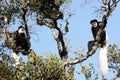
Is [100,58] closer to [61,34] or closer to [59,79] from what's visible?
[61,34]

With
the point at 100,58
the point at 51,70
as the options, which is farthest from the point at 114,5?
the point at 51,70

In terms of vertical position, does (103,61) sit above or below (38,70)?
below

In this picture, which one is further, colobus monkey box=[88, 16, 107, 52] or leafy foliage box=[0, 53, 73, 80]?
colobus monkey box=[88, 16, 107, 52]

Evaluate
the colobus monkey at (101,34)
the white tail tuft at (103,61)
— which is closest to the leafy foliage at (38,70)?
the colobus monkey at (101,34)

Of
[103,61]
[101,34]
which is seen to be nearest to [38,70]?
[101,34]

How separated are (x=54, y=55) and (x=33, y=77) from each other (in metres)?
0.69

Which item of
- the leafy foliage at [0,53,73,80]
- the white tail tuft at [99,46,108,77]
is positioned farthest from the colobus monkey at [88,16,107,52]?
the leafy foliage at [0,53,73,80]

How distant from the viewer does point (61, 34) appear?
1216 centimetres

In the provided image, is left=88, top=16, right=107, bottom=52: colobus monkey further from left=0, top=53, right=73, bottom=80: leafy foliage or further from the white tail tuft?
left=0, top=53, right=73, bottom=80: leafy foliage

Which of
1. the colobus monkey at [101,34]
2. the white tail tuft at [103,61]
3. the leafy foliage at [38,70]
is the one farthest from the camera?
the white tail tuft at [103,61]

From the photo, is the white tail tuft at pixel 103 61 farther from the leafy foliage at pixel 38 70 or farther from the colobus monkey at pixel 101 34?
the leafy foliage at pixel 38 70

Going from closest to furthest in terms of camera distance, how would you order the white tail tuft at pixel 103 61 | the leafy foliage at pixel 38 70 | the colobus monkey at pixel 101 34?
the leafy foliage at pixel 38 70, the colobus monkey at pixel 101 34, the white tail tuft at pixel 103 61

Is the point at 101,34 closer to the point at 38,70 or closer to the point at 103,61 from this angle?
the point at 103,61

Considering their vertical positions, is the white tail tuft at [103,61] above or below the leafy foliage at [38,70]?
below
